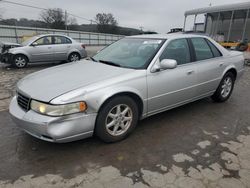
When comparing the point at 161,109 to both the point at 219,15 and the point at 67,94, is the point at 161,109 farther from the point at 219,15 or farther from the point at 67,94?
the point at 219,15

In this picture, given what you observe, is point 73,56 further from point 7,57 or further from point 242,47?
point 242,47

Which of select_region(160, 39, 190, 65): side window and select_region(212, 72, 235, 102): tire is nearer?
select_region(160, 39, 190, 65): side window

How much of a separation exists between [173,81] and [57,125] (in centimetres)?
189

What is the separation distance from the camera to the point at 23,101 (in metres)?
2.77

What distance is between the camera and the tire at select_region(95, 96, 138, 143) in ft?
9.02

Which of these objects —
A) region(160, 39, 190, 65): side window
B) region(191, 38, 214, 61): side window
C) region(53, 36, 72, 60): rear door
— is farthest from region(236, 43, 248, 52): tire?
region(160, 39, 190, 65): side window

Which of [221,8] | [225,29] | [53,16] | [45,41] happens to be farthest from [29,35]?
[53,16]

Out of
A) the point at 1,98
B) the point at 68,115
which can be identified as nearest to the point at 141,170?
the point at 68,115

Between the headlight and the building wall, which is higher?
the building wall

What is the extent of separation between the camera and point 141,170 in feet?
8.02

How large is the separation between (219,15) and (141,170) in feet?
78.6

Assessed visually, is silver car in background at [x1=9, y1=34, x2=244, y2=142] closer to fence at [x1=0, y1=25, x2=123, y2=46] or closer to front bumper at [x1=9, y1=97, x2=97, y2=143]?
Answer: front bumper at [x1=9, y1=97, x2=97, y2=143]

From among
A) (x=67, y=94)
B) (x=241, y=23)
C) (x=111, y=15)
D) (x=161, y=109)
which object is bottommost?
(x=161, y=109)

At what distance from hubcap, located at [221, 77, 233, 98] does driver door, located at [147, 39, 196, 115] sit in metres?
1.15
